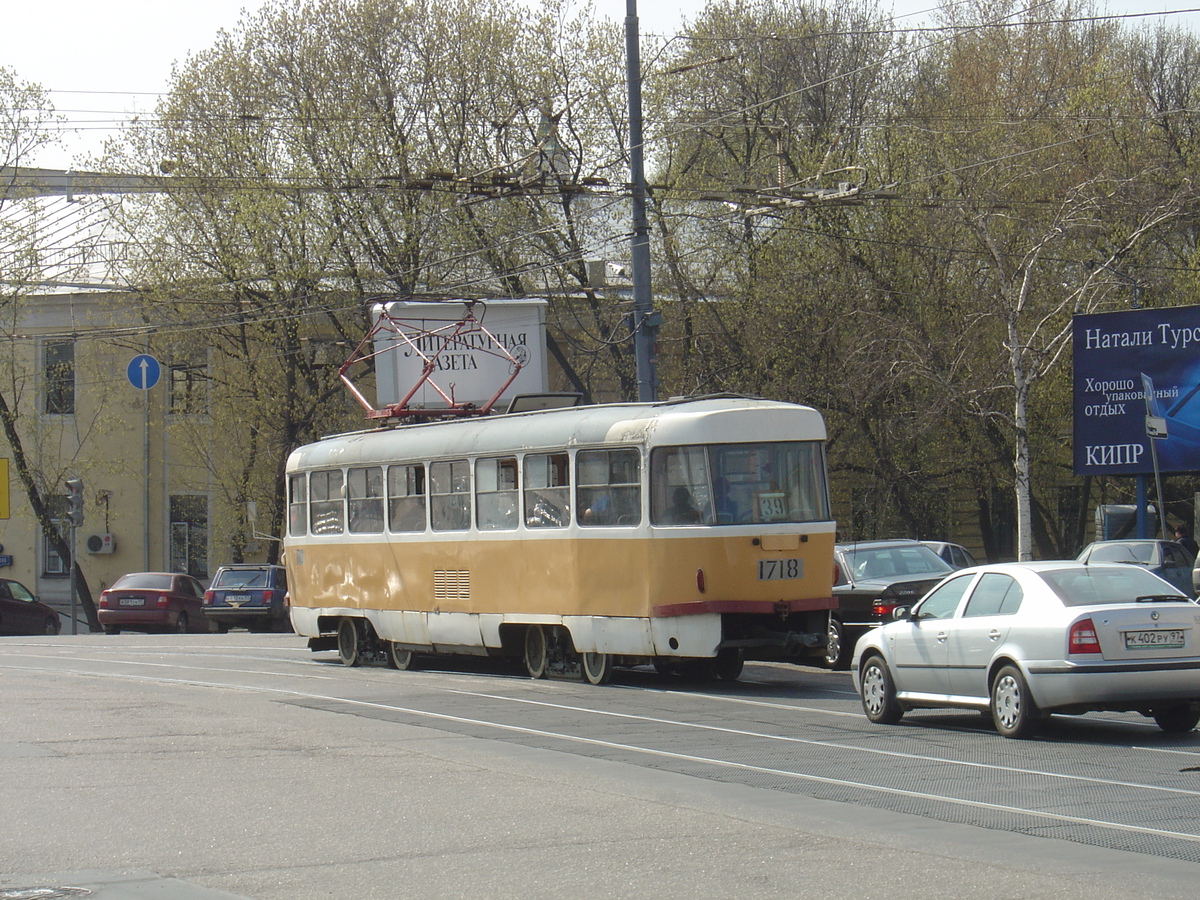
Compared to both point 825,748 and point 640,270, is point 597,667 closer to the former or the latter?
point 825,748

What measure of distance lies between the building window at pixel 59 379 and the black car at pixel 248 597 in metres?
11.8

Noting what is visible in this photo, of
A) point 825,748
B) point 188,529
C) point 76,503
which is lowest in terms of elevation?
point 825,748

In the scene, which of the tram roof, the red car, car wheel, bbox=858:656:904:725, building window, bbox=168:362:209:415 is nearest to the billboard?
the red car

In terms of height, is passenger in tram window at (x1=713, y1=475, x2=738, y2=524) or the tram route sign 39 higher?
the tram route sign 39

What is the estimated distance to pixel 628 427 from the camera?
54.5ft

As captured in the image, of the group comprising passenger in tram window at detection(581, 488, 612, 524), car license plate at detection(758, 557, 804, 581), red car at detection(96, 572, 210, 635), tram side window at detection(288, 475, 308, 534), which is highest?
tram side window at detection(288, 475, 308, 534)

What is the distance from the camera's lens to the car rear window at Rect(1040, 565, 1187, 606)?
1171cm

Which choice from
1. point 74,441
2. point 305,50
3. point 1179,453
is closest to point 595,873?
point 1179,453

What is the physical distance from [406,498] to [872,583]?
Answer: 20.1 feet

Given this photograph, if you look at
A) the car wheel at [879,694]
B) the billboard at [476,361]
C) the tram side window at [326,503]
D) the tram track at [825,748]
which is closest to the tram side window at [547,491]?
the tram track at [825,748]

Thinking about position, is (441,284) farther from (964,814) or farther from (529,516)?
(964,814)

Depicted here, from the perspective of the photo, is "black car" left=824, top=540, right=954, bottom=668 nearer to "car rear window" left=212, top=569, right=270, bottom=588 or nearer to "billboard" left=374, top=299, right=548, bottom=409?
"billboard" left=374, top=299, right=548, bottom=409

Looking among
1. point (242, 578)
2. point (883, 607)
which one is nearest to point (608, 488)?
point (883, 607)

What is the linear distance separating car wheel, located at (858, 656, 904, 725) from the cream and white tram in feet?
8.10
